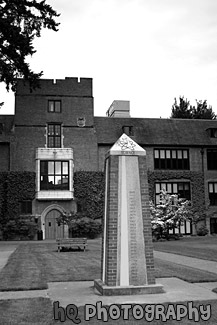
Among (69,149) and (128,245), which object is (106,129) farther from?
(128,245)

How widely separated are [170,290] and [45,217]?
28290 mm

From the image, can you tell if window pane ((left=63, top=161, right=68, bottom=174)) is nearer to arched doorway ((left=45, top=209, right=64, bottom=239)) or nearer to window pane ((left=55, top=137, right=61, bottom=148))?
window pane ((left=55, top=137, right=61, bottom=148))

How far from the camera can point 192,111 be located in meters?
62.7

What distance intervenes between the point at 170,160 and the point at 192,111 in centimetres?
2513

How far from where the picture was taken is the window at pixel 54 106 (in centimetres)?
3853

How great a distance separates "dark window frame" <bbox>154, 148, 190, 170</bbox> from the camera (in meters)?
39.3

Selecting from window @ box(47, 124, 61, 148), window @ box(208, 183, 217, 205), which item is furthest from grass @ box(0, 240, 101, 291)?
window @ box(208, 183, 217, 205)

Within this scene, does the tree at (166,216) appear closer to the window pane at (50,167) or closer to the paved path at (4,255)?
the window pane at (50,167)

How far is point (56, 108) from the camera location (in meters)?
38.6

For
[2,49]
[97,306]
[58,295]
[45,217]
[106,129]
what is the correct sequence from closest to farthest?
[97,306]
[58,295]
[2,49]
[45,217]
[106,129]

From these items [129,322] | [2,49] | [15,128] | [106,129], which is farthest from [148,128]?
[129,322]

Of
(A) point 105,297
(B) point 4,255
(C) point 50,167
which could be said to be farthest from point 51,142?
(A) point 105,297

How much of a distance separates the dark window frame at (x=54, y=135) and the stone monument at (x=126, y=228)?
95.5 ft

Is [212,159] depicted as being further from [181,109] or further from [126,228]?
[126,228]
